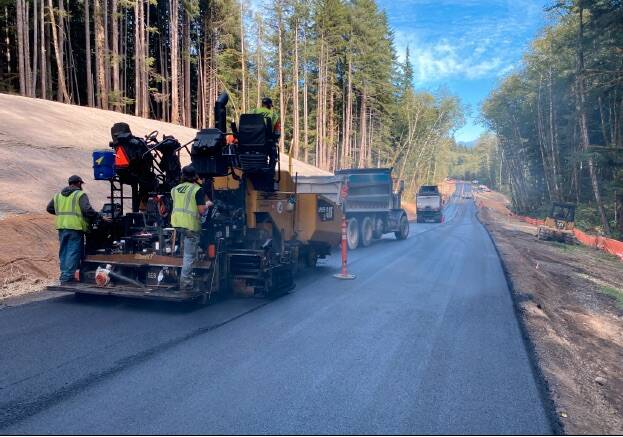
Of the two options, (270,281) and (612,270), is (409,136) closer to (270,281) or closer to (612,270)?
(612,270)

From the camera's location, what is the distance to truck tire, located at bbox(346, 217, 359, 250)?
15852 millimetres

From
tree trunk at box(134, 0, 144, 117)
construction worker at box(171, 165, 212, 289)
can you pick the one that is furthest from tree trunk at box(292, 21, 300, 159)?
construction worker at box(171, 165, 212, 289)

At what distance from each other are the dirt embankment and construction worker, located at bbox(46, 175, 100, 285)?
682 cm

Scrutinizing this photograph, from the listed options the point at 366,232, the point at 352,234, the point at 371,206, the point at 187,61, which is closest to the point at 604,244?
the point at 371,206

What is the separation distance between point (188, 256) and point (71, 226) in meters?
2.15

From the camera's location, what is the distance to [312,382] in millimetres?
4477

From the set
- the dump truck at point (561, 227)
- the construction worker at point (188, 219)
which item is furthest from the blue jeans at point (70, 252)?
the dump truck at point (561, 227)

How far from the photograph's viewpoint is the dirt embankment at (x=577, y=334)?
14.0 feet

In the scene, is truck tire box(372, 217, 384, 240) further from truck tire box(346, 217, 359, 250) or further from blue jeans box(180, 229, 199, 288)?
blue jeans box(180, 229, 199, 288)

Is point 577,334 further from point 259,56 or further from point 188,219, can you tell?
point 259,56

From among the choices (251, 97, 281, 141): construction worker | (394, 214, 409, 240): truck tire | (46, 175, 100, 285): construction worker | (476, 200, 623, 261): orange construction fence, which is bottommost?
(476, 200, 623, 261): orange construction fence

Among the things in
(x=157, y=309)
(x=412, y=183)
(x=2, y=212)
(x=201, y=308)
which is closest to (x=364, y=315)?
(x=201, y=308)

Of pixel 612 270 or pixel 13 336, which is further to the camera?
pixel 612 270

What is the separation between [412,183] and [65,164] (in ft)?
186
